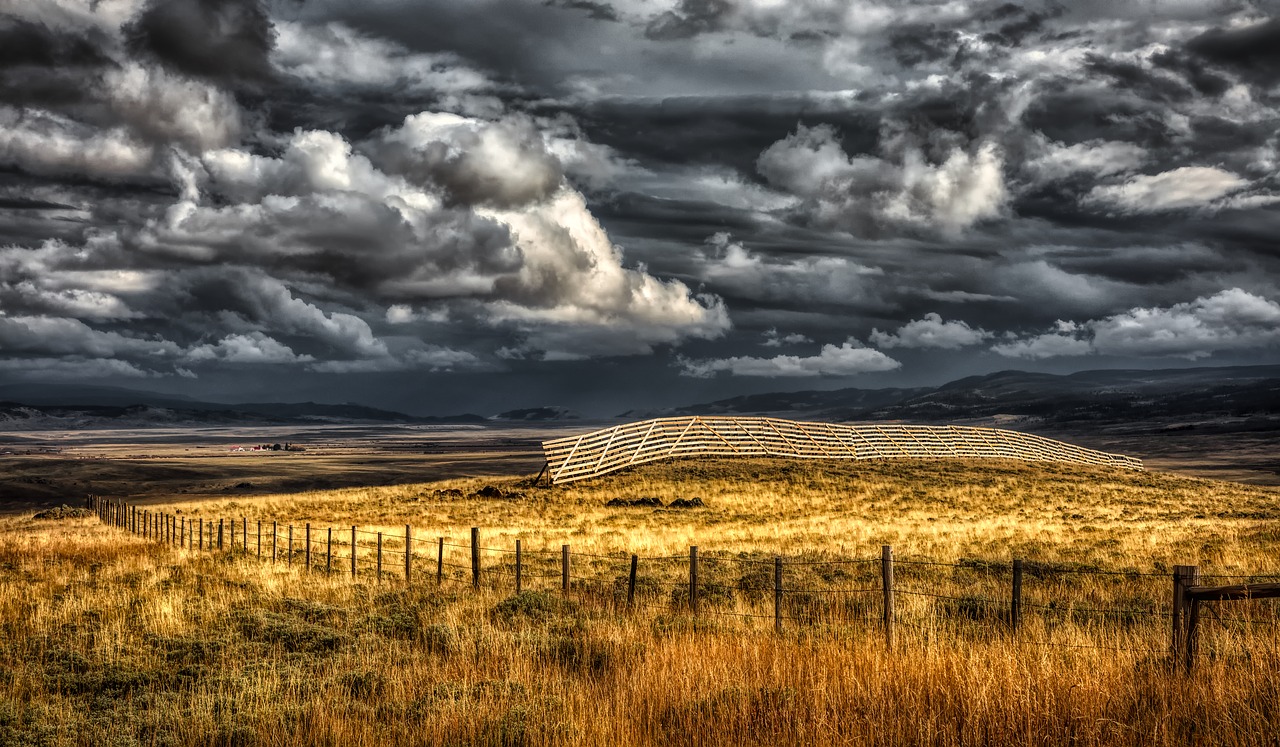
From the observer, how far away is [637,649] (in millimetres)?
11461

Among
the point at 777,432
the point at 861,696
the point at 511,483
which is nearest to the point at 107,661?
the point at 861,696

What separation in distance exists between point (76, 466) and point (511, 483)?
112 metres

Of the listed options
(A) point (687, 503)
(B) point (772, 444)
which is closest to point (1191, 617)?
(A) point (687, 503)

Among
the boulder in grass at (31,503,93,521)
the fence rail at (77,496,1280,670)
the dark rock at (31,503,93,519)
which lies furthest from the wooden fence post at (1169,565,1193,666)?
the dark rock at (31,503,93,519)

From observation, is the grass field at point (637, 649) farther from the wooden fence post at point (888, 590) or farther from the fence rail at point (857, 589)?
the wooden fence post at point (888, 590)

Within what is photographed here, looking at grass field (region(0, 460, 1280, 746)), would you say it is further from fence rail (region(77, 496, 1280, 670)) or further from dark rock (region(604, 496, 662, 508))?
dark rock (region(604, 496, 662, 508))

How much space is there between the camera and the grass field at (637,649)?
807 cm

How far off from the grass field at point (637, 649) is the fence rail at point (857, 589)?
118 millimetres

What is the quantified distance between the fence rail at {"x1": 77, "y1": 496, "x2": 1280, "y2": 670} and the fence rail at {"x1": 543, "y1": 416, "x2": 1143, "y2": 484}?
102ft

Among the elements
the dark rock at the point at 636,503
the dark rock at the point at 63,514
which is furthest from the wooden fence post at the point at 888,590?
the dark rock at the point at 63,514

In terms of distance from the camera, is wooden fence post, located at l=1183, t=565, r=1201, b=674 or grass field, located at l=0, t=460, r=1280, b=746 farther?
wooden fence post, located at l=1183, t=565, r=1201, b=674

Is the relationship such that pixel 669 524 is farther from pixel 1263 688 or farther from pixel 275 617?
pixel 1263 688

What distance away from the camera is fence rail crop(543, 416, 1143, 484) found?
5812 cm

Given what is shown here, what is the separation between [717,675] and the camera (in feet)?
31.7
